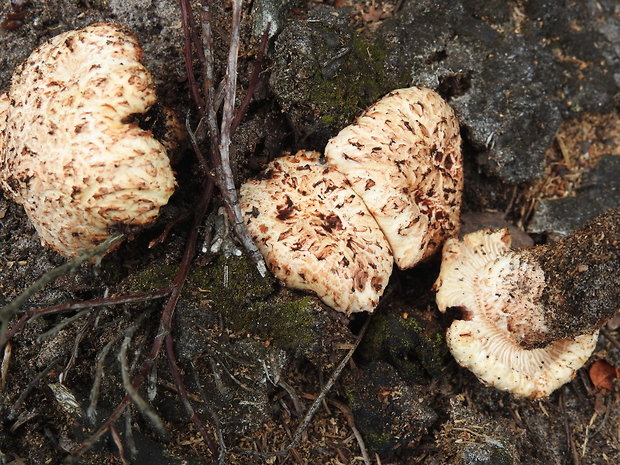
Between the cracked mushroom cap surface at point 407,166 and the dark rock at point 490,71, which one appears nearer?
the cracked mushroom cap surface at point 407,166

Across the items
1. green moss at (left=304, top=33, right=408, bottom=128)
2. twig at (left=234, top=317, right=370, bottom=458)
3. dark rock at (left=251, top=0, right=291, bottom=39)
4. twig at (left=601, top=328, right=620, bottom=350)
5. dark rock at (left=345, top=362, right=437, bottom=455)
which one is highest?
dark rock at (left=251, top=0, right=291, bottom=39)

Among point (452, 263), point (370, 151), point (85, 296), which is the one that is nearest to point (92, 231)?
point (85, 296)

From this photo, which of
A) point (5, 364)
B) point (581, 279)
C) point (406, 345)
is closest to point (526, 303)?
point (581, 279)

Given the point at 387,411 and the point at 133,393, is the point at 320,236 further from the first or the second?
the point at 133,393

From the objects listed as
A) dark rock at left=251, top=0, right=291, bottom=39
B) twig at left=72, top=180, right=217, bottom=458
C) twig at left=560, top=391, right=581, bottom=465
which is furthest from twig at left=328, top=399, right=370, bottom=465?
dark rock at left=251, top=0, right=291, bottom=39

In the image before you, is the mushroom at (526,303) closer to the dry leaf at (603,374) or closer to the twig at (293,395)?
the dry leaf at (603,374)

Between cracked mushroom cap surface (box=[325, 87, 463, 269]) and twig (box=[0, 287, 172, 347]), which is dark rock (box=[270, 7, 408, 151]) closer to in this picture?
cracked mushroom cap surface (box=[325, 87, 463, 269])

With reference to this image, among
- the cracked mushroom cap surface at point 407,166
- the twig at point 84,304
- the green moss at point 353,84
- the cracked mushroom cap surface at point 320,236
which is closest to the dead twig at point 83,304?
the twig at point 84,304
